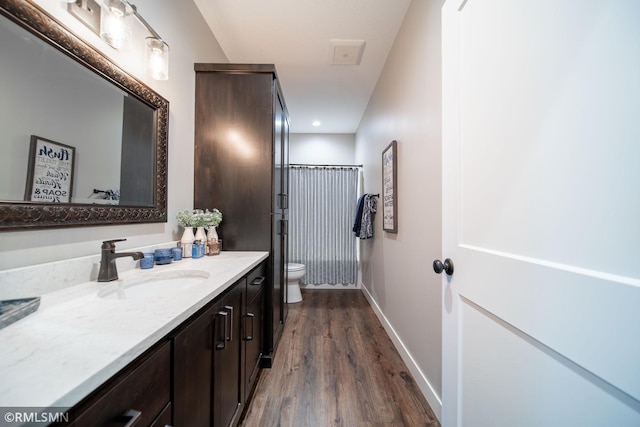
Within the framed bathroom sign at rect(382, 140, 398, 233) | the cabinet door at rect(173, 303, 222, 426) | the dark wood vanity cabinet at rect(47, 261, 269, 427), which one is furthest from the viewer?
the framed bathroom sign at rect(382, 140, 398, 233)

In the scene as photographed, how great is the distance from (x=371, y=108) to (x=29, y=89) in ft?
9.15

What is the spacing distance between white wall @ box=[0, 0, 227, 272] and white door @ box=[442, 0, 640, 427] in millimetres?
1413

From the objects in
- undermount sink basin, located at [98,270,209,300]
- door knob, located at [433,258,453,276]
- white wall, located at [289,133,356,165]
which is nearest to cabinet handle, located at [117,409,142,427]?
undermount sink basin, located at [98,270,209,300]

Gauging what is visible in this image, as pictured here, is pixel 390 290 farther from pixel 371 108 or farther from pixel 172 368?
pixel 371 108

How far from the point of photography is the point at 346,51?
214 cm

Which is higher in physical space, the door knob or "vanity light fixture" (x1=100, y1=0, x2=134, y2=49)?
"vanity light fixture" (x1=100, y1=0, x2=134, y2=49)

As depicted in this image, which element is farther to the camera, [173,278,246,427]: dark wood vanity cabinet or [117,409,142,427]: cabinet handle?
[173,278,246,427]: dark wood vanity cabinet

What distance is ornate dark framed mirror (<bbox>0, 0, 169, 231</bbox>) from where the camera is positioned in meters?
0.71

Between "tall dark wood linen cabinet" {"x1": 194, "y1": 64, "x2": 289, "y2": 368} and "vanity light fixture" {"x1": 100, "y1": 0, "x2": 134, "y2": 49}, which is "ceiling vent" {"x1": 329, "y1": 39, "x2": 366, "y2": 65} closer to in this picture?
"tall dark wood linen cabinet" {"x1": 194, "y1": 64, "x2": 289, "y2": 368}

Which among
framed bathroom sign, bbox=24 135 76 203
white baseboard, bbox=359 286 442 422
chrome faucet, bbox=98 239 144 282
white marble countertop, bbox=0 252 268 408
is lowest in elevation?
white baseboard, bbox=359 286 442 422

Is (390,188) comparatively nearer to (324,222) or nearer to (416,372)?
(416,372)

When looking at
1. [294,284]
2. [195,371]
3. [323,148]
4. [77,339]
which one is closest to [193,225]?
[195,371]

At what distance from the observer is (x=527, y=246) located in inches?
23.3

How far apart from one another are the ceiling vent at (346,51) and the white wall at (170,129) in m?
1.01
